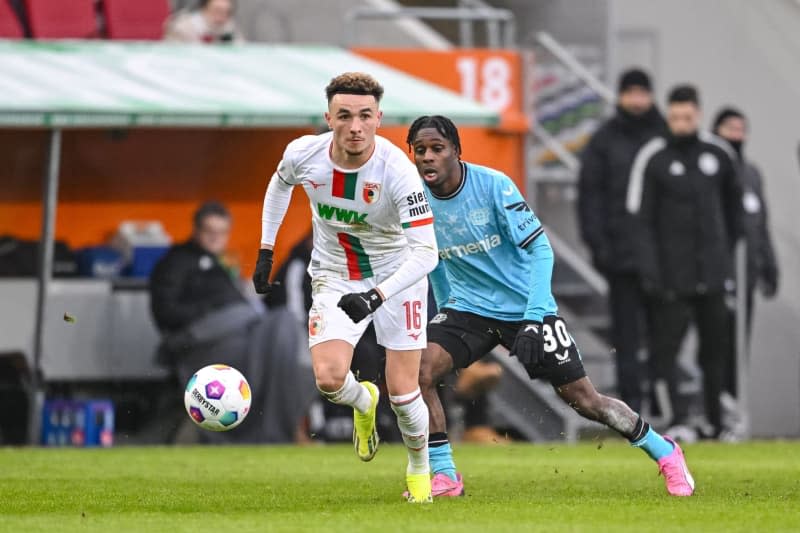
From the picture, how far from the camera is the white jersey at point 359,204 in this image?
9703mm

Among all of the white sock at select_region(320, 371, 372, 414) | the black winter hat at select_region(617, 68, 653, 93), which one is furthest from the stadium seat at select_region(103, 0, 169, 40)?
the white sock at select_region(320, 371, 372, 414)

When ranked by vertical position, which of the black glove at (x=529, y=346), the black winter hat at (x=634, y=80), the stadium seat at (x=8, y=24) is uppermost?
the stadium seat at (x=8, y=24)

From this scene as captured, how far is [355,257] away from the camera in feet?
33.5

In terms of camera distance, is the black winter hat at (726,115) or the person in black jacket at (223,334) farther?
the black winter hat at (726,115)

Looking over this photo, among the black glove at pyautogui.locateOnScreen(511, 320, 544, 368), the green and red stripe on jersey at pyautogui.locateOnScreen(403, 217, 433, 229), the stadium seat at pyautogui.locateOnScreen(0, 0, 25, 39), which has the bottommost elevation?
the black glove at pyautogui.locateOnScreen(511, 320, 544, 368)

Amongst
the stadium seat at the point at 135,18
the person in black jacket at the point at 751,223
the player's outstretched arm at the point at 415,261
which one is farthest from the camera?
the person in black jacket at the point at 751,223

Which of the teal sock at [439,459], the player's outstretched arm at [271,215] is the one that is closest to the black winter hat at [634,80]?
the player's outstretched arm at [271,215]

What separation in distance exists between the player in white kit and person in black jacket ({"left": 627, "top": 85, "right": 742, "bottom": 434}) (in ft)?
21.8

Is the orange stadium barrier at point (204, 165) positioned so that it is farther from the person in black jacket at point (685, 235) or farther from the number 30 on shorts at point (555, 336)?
the number 30 on shorts at point (555, 336)

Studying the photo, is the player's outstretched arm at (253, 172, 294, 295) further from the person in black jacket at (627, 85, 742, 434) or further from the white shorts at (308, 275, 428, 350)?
the person in black jacket at (627, 85, 742, 434)

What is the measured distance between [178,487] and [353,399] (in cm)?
136

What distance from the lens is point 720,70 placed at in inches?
795

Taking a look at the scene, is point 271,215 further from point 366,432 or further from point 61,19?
point 61,19

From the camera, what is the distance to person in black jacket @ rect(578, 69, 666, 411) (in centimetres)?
1680
